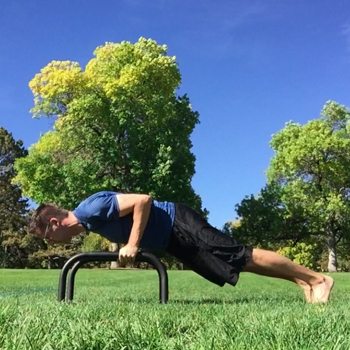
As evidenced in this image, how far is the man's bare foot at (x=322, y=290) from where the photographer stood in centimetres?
552

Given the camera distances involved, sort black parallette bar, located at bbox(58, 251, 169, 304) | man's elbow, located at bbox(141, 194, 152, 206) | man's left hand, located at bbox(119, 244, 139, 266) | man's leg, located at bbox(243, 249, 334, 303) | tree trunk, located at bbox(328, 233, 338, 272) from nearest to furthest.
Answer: man's left hand, located at bbox(119, 244, 139, 266) → man's elbow, located at bbox(141, 194, 152, 206) → black parallette bar, located at bbox(58, 251, 169, 304) → man's leg, located at bbox(243, 249, 334, 303) → tree trunk, located at bbox(328, 233, 338, 272)

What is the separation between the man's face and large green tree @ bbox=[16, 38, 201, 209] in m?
31.3

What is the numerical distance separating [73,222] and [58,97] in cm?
3607

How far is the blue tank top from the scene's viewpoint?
5.24 metres

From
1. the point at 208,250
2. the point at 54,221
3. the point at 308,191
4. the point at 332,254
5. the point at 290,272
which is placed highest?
the point at 308,191

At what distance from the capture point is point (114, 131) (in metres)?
39.0

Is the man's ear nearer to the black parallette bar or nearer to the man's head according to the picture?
the man's head

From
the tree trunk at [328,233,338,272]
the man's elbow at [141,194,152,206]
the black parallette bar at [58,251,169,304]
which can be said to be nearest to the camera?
the man's elbow at [141,194,152,206]

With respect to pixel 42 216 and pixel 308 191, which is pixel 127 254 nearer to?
pixel 42 216

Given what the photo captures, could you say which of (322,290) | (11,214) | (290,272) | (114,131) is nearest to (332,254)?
(114,131)

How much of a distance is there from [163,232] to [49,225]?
993 millimetres

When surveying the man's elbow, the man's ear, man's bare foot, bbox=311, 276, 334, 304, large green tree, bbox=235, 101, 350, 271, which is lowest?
man's bare foot, bbox=311, 276, 334, 304

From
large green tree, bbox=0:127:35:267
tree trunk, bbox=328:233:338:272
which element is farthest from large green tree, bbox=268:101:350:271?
large green tree, bbox=0:127:35:267

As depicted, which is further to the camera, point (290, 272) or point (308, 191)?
point (308, 191)
